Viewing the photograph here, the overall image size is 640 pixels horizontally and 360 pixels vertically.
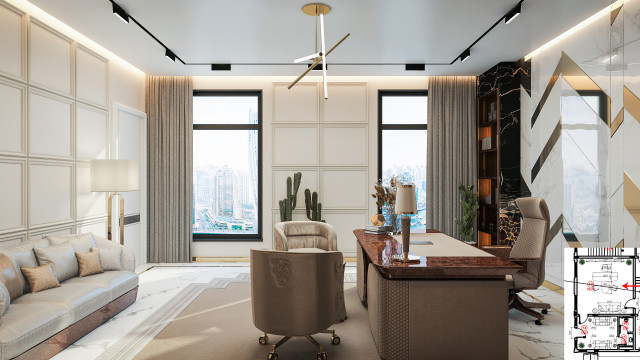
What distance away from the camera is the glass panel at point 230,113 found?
6199mm

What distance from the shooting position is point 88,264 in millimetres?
3516

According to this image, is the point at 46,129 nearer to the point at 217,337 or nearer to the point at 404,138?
the point at 217,337

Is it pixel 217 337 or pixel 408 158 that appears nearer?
pixel 217 337

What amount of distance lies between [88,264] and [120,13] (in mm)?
2303

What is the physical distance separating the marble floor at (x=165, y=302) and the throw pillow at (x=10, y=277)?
54cm

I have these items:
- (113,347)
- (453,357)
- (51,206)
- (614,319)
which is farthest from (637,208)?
(51,206)

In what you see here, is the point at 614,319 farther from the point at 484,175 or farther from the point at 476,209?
the point at 484,175

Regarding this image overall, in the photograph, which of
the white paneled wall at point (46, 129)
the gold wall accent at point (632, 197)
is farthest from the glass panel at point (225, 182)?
the gold wall accent at point (632, 197)

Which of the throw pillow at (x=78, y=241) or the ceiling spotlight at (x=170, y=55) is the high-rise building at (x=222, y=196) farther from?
the throw pillow at (x=78, y=241)

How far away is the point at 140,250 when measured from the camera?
19.0 feet

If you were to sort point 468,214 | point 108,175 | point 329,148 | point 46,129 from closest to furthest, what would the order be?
point 46,129 < point 108,175 < point 468,214 < point 329,148

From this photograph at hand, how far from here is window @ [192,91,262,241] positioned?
617cm

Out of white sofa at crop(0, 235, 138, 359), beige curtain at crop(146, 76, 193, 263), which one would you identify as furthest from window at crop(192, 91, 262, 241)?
white sofa at crop(0, 235, 138, 359)

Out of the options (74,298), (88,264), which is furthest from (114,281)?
(74,298)
